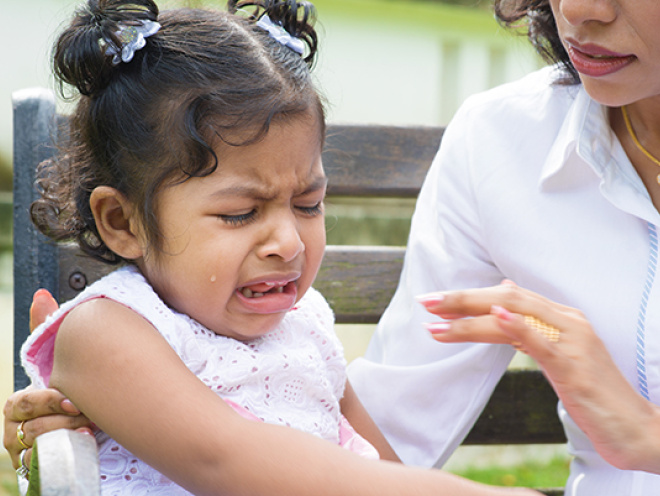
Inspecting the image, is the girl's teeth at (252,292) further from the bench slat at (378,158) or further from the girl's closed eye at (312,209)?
the bench slat at (378,158)

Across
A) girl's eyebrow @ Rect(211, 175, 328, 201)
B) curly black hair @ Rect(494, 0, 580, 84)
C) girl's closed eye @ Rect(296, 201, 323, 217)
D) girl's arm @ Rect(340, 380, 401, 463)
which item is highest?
curly black hair @ Rect(494, 0, 580, 84)

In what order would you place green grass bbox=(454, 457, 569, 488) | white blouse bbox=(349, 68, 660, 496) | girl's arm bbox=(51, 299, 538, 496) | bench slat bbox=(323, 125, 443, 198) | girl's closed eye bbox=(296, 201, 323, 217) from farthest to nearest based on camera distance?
green grass bbox=(454, 457, 569, 488), bench slat bbox=(323, 125, 443, 198), white blouse bbox=(349, 68, 660, 496), girl's closed eye bbox=(296, 201, 323, 217), girl's arm bbox=(51, 299, 538, 496)

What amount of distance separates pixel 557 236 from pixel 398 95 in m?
5.32

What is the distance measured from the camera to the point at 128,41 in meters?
1.28

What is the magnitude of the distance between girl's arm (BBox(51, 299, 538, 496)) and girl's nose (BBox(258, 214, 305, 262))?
206 mm

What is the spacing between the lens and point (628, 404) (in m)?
1.21

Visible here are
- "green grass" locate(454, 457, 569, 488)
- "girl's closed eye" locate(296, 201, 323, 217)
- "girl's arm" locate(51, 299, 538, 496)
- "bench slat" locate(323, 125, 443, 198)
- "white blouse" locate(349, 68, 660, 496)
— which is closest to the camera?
"girl's arm" locate(51, 299, 538, 496)

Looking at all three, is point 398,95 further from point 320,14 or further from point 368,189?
point 368,189

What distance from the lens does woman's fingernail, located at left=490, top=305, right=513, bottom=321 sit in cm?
113

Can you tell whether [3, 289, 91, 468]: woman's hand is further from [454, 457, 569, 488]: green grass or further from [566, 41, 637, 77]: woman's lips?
[454, 457, 569, 488]: green grass

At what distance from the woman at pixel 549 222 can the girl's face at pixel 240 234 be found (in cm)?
46

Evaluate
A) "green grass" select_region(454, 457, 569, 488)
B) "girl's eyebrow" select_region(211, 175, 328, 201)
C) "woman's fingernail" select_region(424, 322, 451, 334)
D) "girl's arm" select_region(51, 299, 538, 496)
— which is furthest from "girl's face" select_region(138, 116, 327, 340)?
"green grass" select_region(454, 457, 569, 488)

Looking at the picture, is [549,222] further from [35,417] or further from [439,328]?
[35,417]

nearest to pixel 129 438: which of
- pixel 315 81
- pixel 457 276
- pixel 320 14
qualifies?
pixel 315 81
